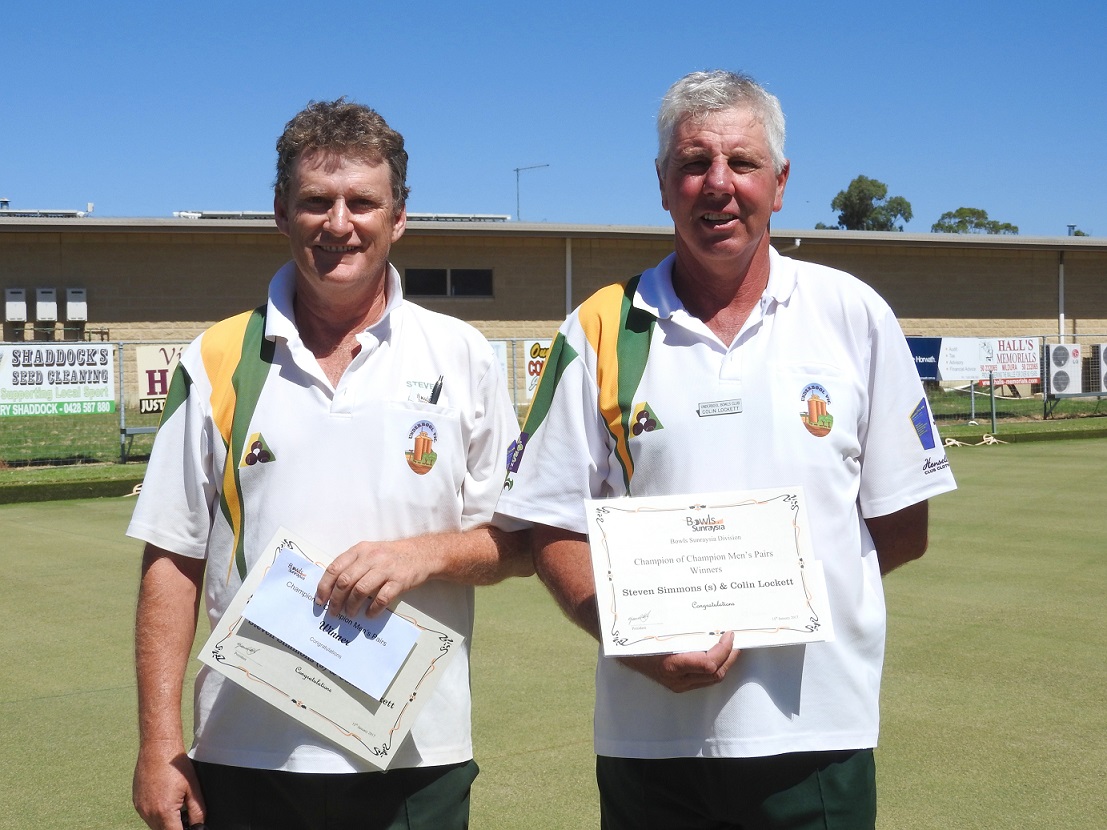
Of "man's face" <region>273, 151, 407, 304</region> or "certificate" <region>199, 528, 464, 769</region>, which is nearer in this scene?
"certificate" <region>199, 528, 464, 769</region>

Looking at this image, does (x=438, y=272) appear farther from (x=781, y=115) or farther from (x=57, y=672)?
(x=781, y=115)

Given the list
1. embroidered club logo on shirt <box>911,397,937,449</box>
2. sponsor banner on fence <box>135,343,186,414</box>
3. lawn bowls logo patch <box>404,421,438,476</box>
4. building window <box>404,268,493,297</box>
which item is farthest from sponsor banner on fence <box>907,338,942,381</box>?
lawn bowls logo patch <box>404,421,438,476</box>

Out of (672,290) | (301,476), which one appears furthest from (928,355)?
(301,476)

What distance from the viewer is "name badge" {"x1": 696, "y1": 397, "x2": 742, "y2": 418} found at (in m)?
2.48

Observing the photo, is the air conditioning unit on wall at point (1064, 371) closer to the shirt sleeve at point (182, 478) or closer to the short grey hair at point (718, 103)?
the short grey hair at point (718, 103)

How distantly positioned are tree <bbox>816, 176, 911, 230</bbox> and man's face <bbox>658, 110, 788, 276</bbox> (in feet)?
260

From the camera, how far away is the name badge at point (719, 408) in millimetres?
2479

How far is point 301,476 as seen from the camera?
2605 mm

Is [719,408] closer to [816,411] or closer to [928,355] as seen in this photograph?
[816,411]

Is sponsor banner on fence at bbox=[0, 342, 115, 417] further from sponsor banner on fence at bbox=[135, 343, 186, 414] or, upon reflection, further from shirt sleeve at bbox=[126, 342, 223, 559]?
shirt sleeve at bbox=[126, 342, 223, 559]

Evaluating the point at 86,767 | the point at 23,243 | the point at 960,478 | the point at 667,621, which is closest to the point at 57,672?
the point at 86,767

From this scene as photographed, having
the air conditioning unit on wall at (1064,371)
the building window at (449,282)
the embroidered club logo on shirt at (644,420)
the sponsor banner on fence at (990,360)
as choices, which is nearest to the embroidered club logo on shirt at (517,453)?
the embroidered club logo on shirt at (644,420)

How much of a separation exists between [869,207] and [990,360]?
61.3 m

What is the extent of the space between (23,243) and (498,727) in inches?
881
